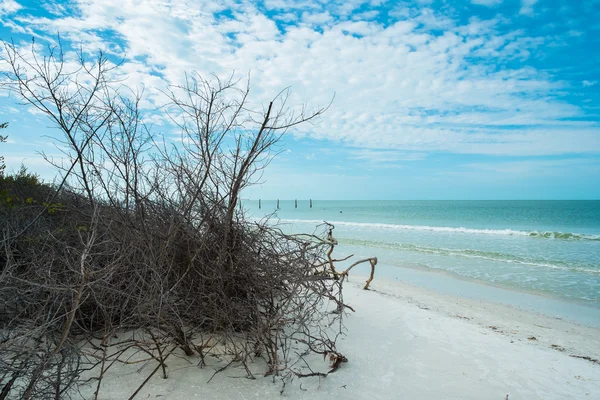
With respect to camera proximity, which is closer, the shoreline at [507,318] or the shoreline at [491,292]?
the shoreline at [507,318]

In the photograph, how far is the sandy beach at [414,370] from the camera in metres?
3.22

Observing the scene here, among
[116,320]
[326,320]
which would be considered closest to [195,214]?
[116,320]

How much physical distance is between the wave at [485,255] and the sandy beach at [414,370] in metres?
8.55

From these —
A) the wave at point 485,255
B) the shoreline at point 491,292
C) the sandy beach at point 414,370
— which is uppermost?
the sandy beach at point 414,370

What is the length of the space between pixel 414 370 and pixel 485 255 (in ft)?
46.4

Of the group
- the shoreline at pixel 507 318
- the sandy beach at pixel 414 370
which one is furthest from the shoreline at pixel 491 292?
the sandy beach at pixel 414 370

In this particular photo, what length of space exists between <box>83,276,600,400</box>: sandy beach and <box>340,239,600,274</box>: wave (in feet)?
28.0

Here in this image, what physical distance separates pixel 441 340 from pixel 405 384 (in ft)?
5.01

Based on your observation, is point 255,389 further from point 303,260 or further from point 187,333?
point 303,260

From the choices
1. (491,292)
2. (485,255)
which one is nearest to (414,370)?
(491,292)

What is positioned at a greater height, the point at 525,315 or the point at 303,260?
the point at 303,260

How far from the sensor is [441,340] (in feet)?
15.7

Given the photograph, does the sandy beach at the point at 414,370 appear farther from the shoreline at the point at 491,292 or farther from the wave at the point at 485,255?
the wave at the point at 485,255

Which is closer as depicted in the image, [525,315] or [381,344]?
[381,344]
